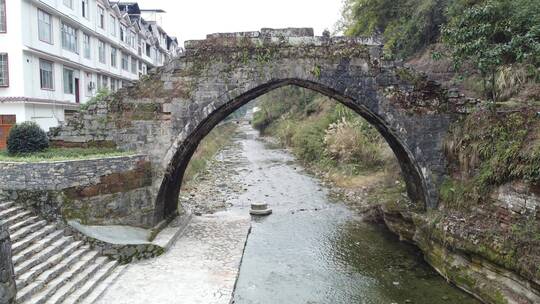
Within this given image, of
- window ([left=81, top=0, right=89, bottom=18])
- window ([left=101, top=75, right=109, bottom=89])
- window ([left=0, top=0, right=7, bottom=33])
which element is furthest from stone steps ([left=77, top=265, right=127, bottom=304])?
window ([left=101, top=75, right=109, bottom=89])

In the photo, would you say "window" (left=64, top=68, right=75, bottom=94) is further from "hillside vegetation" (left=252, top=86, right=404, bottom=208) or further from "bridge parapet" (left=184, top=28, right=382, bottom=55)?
"bridge parapet" (left=184, top=28, right=382, bottom=55)

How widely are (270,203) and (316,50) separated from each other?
7.32m

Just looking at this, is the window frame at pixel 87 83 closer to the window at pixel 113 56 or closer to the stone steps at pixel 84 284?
the window at pixel 113 56

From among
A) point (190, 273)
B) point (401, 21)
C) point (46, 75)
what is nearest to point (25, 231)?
point (190, 273)

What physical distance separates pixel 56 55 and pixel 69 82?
275 centimetres

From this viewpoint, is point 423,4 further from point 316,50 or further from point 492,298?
point 492,298

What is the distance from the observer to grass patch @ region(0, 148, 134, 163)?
944 centimetres

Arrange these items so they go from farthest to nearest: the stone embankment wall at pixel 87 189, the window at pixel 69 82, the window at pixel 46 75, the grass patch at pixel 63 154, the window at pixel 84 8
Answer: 1. the window at pixel 84 8
2. the window at pixel 69 82
3. the window at pixel 46 75
4. the grass patch at pixel 63 154
5. the stone embankment wall at pixel 87 189

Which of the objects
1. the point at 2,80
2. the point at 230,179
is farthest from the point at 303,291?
the point at 2,80

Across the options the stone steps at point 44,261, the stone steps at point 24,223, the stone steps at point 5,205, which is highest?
the stone steps at point 5,205

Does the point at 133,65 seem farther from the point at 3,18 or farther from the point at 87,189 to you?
the point at 87,189

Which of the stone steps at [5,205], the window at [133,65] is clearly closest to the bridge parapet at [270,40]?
the stone steps at [5,205]

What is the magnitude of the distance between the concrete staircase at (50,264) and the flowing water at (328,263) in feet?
9.47

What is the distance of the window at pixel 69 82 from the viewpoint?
2347 centimetres
